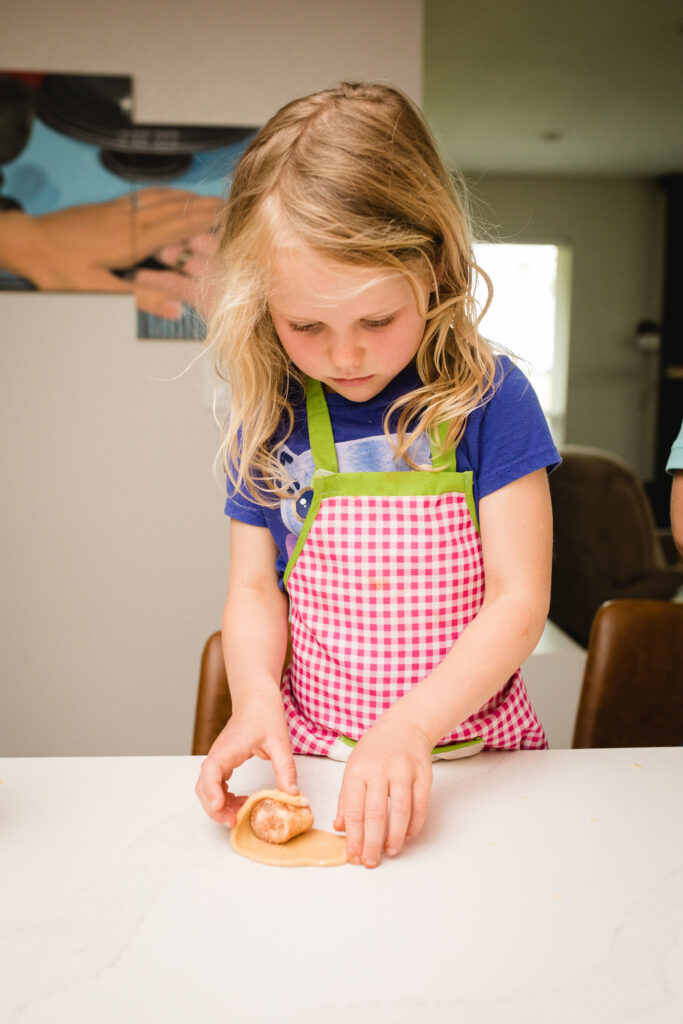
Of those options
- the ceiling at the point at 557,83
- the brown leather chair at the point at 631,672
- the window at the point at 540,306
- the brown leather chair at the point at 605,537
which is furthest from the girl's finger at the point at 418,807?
the window at the point at 540,306

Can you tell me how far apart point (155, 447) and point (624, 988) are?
1.71 meters

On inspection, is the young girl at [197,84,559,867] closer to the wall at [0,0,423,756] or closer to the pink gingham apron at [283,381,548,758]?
the pink gingham apron at [283,381,548,758]

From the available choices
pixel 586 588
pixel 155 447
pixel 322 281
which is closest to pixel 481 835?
pixel 322 281

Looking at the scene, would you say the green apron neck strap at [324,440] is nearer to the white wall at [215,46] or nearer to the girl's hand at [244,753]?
the girl's hand at [244,753]

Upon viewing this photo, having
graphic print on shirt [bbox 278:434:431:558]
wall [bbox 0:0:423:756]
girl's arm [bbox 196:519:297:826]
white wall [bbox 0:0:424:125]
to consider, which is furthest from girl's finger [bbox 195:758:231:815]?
white wall [bbox 0:0:424:125]

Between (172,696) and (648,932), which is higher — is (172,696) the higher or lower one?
the lower one

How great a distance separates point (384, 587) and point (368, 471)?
120 mm

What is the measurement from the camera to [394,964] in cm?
46

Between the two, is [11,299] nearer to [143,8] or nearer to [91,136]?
[91,136]

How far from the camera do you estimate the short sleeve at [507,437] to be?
78 cm

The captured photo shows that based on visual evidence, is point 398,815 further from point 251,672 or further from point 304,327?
point 304,327

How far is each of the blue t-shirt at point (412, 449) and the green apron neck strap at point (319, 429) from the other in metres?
0.01

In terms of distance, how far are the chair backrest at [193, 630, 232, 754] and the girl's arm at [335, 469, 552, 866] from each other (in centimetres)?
35

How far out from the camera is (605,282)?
258 inches
